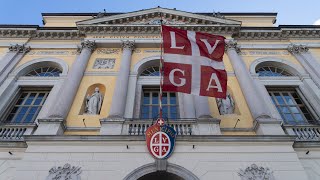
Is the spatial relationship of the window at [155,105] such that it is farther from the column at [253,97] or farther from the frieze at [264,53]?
the frieze at [264,53]

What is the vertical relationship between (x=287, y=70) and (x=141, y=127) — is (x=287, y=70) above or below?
above

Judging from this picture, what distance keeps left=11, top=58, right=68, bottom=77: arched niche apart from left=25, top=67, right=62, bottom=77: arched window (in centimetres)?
21

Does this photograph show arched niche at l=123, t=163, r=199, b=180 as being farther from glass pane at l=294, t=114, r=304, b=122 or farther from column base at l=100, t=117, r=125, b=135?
glass pane at l=294, t=114, r=304, b=122

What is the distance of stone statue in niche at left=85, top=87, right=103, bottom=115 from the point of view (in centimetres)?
1323

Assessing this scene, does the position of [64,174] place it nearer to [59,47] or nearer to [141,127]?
[141,127]

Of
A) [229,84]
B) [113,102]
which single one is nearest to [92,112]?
[113,102]

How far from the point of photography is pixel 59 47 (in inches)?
702

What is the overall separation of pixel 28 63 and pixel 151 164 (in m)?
11.3

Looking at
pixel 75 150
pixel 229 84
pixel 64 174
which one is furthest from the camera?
pixel 229 84

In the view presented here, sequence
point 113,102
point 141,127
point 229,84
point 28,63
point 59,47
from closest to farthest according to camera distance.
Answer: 1. point 141,127
2. point 113,102
3. point 229,84
4. point 28,63
5. point 59,47

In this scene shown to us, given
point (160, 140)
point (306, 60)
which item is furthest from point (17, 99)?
point (306, 60)

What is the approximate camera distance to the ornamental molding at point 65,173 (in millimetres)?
9367

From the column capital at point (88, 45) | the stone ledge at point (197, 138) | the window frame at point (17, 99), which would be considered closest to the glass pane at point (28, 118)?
the window frame at point (17, 99)

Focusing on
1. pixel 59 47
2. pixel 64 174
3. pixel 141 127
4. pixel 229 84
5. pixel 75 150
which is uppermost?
pixel 59 47
